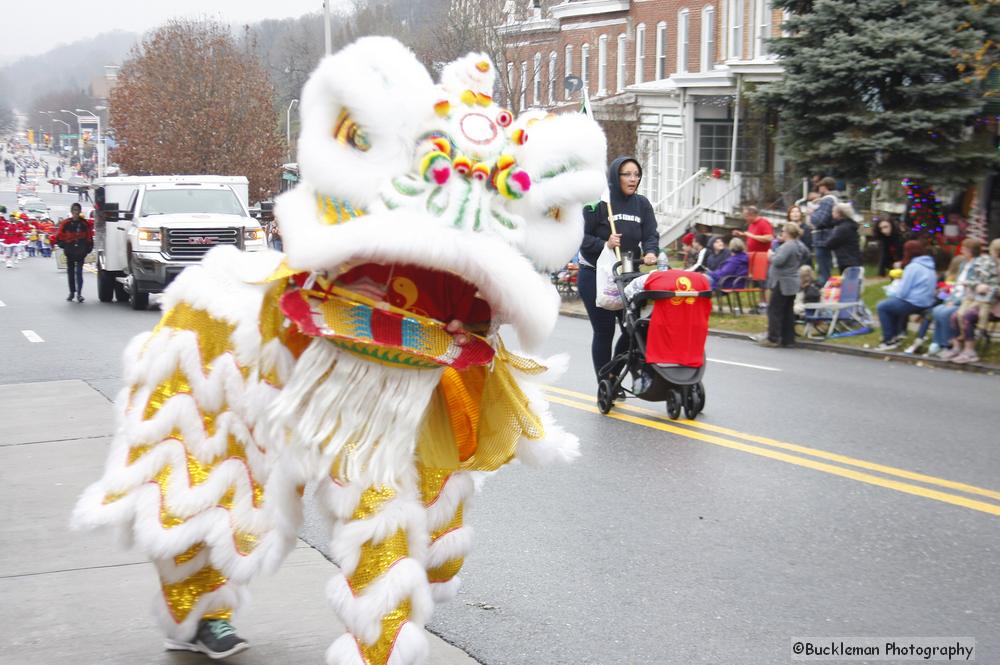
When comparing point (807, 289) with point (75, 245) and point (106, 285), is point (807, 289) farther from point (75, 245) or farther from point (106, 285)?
point (75, 245)

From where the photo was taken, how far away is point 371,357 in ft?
11.4

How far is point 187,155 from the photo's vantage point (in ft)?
172

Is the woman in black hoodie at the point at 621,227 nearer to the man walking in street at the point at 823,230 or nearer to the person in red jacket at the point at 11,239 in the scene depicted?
the man walking in street at the point at 823,230

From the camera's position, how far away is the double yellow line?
698cm

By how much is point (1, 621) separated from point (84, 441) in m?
3.58

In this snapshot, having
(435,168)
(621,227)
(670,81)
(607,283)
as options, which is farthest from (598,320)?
(670,81)

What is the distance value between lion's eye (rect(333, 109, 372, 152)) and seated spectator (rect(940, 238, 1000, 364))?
11990mm

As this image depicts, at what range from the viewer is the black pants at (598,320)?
9688 millimetres

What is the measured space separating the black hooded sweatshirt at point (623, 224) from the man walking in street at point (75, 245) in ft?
55.0

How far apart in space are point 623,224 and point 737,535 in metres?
3.95

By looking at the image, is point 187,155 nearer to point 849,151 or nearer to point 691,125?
point 691,125

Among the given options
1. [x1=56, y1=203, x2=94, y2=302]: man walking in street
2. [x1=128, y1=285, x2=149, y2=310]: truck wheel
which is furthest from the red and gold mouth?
[x1=56, y1=203, x2=94, y2=302]: man walking in street

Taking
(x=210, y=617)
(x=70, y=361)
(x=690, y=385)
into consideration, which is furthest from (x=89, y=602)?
(x=70, y=361)

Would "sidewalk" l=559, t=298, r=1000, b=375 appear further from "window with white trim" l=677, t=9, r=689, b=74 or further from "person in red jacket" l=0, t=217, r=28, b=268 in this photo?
"person in red jacket" l=0, t=217, r=28, b=268
